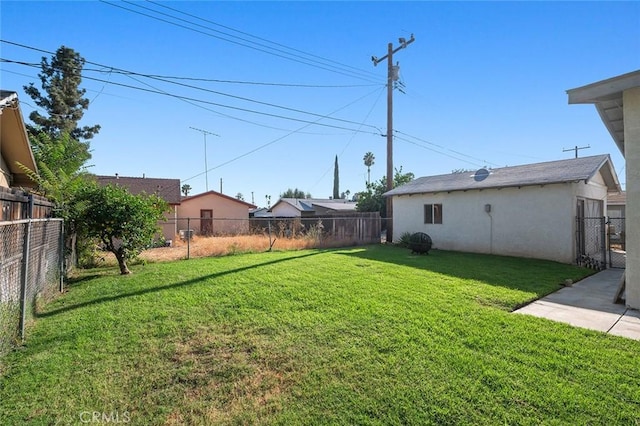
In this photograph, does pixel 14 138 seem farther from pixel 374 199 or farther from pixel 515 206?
pixel 374 199

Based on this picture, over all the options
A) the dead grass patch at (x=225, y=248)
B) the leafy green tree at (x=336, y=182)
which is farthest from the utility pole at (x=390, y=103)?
the leafy green tree at (x=336, y=182)

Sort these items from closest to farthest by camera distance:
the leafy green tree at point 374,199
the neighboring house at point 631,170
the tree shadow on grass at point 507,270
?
the neighboring house at point 631,170, the tree shadow on grass at point 507,270, the leafy green tree at point 374,199

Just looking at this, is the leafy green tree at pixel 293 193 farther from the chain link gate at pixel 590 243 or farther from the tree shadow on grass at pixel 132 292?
the tree shadow on grass at pixel 132 292

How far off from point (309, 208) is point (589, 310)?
25.0 m

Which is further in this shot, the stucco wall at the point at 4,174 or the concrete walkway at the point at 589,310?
the stucco wall at the point at 4,174

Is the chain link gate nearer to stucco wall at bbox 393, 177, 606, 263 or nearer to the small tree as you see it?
stucco wall at bbox 393, 177, 606, 263

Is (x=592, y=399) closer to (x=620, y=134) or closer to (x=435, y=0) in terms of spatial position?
(x=620, y=134)

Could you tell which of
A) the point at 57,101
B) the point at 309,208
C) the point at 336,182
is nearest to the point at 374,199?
the point at 309,208

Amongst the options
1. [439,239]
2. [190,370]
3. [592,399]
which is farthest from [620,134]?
[190,370]

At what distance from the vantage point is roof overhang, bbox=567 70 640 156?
545cm

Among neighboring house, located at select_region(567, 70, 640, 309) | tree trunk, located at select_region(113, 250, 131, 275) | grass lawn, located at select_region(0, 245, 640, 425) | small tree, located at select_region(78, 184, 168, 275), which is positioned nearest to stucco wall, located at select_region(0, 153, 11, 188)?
small tree, located at select_region(78, 184, 168, 275)

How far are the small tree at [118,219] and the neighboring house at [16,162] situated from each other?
1150mm

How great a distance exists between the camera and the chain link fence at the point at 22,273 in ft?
12.2

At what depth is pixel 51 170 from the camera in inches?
334
